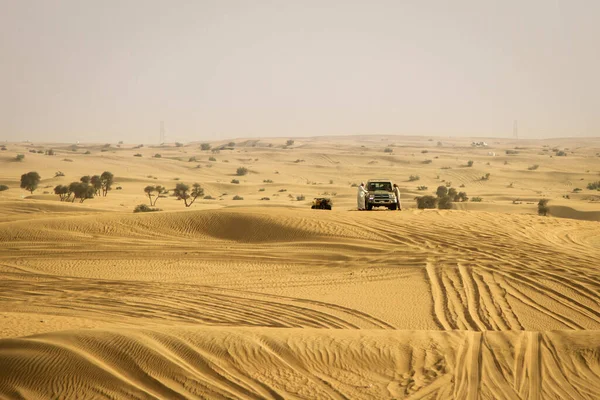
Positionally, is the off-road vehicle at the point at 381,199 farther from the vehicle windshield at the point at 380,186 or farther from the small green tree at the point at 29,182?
the small green tree at the point at 29,182

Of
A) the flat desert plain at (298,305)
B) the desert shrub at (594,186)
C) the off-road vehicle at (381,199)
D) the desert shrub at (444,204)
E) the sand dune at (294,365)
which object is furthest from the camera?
the desert shrub at (594,186)

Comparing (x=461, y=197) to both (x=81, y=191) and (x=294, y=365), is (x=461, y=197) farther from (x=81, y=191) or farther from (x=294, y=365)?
(x=294, y=365)

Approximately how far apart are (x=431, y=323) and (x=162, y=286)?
6239 mm

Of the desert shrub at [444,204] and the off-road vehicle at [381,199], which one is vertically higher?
the off-road vehicle at [381,199]

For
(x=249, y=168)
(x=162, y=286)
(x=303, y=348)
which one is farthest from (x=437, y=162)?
(x=303, y=348)

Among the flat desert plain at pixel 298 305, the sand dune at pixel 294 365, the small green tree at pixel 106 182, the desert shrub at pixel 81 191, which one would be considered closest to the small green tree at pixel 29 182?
the small green tree at pixel 106 182

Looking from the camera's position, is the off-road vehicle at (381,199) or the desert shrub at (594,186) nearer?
the off-road vehicle at (381,199)

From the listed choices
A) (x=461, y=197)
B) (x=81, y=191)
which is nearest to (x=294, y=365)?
(x=81, y=191)

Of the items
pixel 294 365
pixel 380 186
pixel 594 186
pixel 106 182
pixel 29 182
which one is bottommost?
pixel 594 186

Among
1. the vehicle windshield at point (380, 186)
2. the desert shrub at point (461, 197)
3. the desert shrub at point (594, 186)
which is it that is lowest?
the desert shrub at point (594, 186)

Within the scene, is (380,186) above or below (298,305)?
above

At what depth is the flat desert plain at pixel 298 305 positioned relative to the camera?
8.69 metres

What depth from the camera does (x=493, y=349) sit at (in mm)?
9594

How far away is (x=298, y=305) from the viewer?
1445cm
